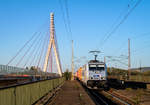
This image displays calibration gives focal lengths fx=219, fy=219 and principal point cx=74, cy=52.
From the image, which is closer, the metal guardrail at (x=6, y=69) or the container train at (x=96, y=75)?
the metal guardrail at (x=6, y=69)

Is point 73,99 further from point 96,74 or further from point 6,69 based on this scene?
point 96,74

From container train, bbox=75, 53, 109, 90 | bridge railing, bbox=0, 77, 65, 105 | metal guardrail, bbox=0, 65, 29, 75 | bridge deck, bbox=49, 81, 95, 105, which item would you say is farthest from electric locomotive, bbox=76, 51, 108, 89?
bridge railing, bbox=0, 77, 65, 105

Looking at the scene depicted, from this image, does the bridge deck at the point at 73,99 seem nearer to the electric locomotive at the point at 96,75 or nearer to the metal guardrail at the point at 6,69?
the electric locomotive at the point at 96,75

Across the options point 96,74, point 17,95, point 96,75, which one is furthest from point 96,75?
point 17,95

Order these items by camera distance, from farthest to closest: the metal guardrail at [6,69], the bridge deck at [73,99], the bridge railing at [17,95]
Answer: the bridge deck at [73,99] → the metal guardrail at [6,69] → the bridge railing at [17,95]

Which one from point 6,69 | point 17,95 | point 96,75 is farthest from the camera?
point 96,75

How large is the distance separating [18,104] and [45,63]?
29.0 metres

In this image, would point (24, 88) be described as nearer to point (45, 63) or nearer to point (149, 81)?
point (149, 81)

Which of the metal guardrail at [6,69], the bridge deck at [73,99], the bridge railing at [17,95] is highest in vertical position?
the metal guardrail at [6,69]

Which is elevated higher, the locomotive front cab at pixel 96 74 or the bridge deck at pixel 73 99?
the locomotive front cab at pixel 96 74

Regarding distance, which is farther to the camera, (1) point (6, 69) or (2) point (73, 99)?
(2) point (73, 99)

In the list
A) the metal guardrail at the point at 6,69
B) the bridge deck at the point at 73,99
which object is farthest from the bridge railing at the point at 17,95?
the bridge deck at the point at 73,99

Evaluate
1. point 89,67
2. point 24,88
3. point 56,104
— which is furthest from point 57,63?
point 24,88

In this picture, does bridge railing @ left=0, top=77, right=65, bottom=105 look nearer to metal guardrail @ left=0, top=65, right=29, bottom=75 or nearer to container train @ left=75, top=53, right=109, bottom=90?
metal guardrail @ left=0, top=65, right=29, bottom=75
